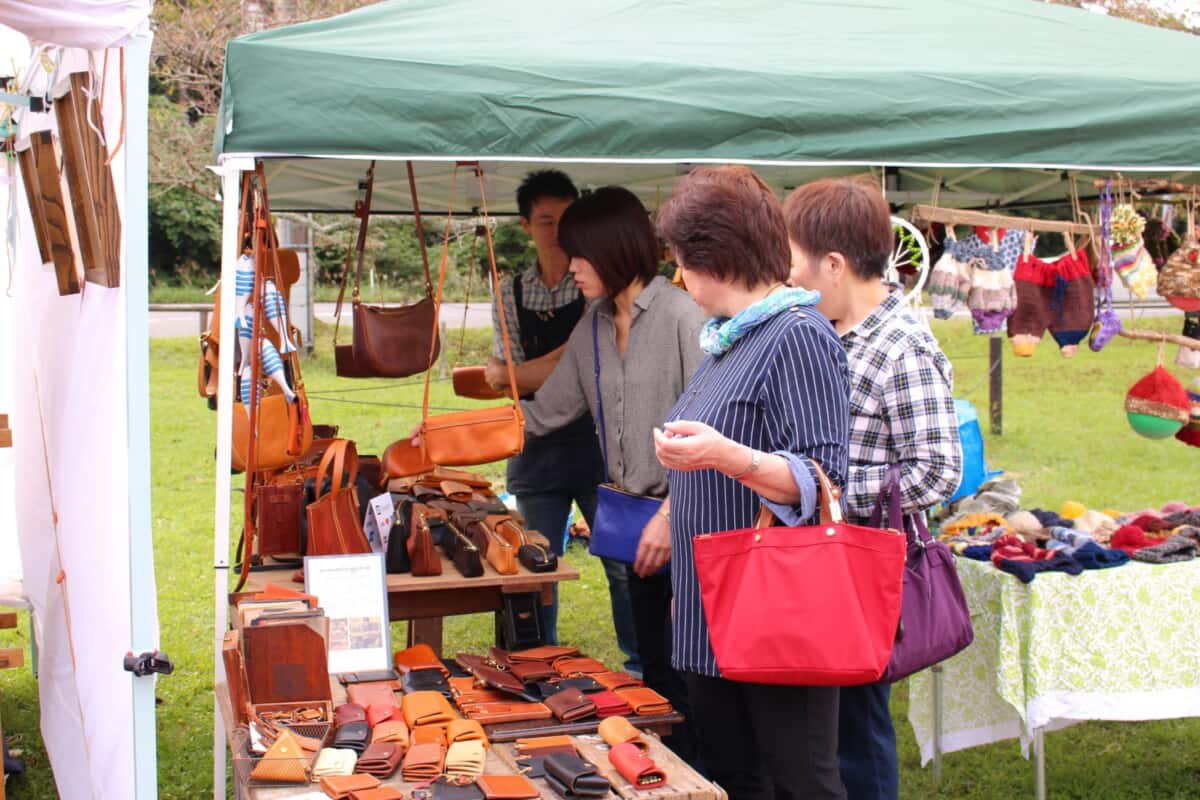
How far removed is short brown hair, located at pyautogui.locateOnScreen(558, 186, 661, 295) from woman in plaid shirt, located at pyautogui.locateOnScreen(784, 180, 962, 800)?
0.62 meters

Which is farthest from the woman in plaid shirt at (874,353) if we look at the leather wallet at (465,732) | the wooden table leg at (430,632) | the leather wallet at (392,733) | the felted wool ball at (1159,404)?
the felted wool ball at (1159,404)

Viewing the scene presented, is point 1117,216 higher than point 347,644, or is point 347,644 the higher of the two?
point 1117,216

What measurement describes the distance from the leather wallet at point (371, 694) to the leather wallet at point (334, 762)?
255 millimetres

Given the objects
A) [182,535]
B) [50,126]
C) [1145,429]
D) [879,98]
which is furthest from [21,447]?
[1145,429]

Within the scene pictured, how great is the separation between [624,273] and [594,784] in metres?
1.42

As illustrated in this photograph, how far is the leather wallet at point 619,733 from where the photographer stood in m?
2.42

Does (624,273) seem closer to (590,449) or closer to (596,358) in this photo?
(596,358)

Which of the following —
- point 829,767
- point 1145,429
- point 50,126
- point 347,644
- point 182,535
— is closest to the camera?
point 829,767

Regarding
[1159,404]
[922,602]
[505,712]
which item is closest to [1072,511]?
[1159,404]

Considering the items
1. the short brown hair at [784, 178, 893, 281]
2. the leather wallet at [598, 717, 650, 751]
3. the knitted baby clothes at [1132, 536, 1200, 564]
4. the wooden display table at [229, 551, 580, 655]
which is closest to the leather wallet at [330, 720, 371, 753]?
the leather wallet at [598, 717, 650, 751]

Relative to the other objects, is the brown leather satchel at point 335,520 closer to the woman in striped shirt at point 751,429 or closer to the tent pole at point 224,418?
the tent pole at point 224,418

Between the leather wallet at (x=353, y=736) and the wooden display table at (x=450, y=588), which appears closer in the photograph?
the leather wallet at (x=353, y=736)

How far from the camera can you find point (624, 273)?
3176mm

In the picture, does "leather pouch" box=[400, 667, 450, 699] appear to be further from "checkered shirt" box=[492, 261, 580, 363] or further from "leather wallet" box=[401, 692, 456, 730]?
"checkered shirt" box=[492, 261, 580, 363]
